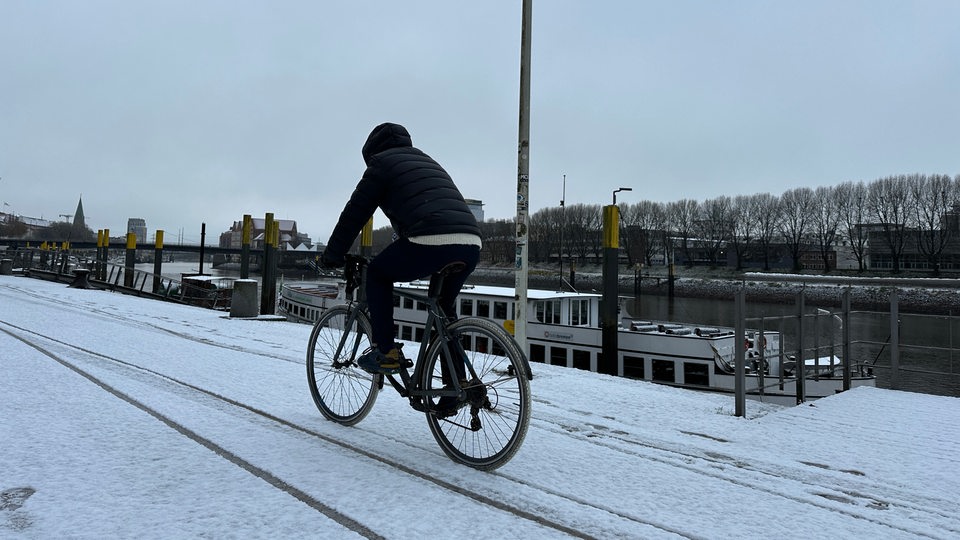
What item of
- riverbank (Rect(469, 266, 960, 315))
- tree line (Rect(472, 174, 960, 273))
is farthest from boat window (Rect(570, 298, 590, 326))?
tree line (Rect(472, 174, 960, 273))

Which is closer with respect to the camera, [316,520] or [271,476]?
[316,520]

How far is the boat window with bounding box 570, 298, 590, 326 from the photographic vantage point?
20.1 m

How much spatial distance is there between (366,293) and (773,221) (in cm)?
8254

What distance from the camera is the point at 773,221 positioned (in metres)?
74.8

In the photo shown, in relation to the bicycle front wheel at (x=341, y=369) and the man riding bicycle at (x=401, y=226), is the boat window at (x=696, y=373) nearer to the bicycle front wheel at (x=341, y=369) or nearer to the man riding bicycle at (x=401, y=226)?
the bicycle front wheel at (x=341, y=369)

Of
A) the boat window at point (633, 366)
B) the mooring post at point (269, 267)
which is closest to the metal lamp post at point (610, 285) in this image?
the boat window at point (633, 366)

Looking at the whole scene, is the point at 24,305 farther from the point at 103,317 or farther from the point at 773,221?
the point at 773,221

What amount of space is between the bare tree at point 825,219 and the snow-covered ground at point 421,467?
72.9m

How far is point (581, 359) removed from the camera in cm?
1747

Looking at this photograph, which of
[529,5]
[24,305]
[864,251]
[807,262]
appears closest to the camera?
[529,5]

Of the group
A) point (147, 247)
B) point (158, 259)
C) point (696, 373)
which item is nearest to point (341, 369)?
point (696, 373)

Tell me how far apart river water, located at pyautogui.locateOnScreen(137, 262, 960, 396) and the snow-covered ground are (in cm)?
122

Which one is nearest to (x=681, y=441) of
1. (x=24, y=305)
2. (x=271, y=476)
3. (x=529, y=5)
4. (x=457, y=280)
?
(x=457, y=280)

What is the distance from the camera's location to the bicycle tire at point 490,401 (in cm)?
262
